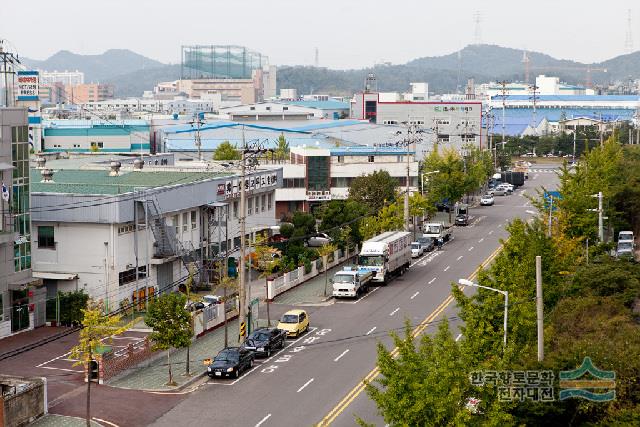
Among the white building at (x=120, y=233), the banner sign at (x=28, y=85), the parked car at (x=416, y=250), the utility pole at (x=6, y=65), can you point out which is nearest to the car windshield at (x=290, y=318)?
the white building at (x=120, y=233)

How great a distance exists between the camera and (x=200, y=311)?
47.1 m

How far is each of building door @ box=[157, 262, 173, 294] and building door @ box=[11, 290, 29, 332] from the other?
829 centimetres

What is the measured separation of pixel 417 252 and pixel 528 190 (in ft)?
174

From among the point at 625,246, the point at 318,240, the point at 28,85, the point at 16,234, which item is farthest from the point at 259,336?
the point at 28,85

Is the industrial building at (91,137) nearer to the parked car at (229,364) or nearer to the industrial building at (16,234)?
the industrial building at (16,234)

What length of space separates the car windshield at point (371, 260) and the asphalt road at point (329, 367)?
1.49 metres

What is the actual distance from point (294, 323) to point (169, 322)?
340 inches

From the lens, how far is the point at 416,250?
2778 inches

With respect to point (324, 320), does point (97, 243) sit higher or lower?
higher

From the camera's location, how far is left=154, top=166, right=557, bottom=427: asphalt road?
1339 inches

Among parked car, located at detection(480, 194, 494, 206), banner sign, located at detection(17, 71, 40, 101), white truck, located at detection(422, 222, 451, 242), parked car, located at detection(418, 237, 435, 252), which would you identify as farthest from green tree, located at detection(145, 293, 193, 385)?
banner sign, located at detection(17, 71, 40, 101)

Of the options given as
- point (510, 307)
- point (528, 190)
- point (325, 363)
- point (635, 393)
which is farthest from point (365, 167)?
point (635, 393)

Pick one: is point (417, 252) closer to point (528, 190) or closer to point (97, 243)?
point (97, 243)

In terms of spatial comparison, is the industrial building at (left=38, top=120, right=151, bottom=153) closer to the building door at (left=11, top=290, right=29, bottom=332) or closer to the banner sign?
the banner sign
